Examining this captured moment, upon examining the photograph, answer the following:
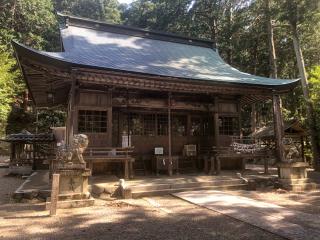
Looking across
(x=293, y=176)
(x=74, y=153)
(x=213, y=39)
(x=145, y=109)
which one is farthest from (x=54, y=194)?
(x=213, y=39)

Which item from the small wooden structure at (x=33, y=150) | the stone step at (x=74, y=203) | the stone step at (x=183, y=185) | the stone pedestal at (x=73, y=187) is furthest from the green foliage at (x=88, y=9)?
the stone step at (x=74, y=203)

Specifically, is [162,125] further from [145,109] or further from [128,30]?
[128,30]

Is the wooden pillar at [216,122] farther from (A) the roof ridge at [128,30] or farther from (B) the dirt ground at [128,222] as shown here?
(A) the roof ridge at [128,30]

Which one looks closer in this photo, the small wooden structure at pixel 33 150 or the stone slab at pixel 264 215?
the stone slab at pixel 264 215

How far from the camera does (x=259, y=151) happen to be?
13.3 m

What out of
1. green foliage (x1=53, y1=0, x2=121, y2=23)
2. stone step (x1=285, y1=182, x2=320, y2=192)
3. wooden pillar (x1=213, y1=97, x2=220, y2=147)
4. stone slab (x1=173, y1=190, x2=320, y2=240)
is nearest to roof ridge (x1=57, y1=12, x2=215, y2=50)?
wooden pillar (x1=213, y1=97, x2=220, y2=147)

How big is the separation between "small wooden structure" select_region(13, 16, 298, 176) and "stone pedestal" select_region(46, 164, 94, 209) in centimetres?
166

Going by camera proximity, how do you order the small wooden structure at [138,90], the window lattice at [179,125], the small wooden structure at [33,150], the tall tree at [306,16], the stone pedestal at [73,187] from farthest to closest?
the small wooden structure at [33,150] → the tall tree at [306,16] → the window lattice at [179,125] → the small wooden structure at [138,90] → the stone pedestal at [73,187]

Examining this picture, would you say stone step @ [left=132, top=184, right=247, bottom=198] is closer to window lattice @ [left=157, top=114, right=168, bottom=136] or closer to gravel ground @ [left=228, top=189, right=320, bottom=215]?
gravel ground @ [left=228, top=189, right=320, bottom=215]

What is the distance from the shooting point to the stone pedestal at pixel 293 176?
1102 centimetres

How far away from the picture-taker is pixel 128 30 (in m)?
17.0

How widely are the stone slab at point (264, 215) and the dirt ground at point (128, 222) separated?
0.88 ft

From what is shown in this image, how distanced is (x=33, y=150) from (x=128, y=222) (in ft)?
49.5

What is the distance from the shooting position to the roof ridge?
50.9 feet
